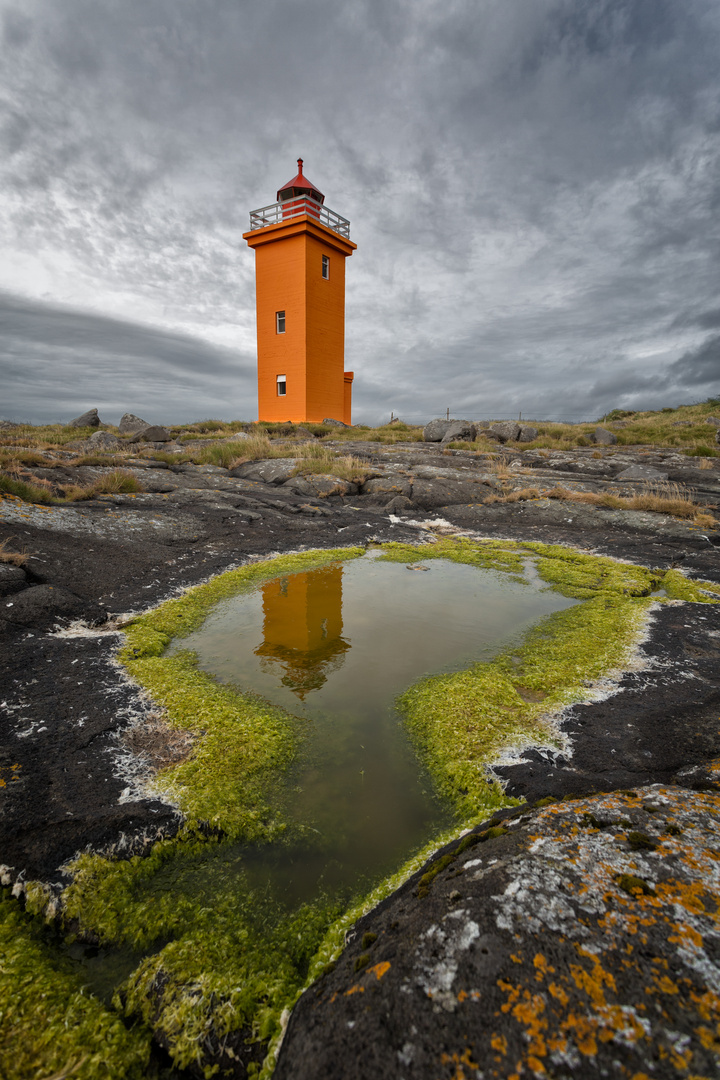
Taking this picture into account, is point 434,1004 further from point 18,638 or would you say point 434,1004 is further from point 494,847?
point 18,638

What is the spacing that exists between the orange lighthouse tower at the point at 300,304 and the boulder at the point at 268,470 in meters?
13.0

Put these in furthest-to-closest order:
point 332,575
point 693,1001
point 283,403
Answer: point 283,403
point 332,575
point 693,1001

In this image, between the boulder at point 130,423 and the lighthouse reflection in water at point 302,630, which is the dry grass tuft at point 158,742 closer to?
the lighthouse reflection in water at point 302,630

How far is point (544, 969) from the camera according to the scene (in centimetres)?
139

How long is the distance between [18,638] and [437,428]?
2501 centimetres

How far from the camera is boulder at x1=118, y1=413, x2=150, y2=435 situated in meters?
28.6

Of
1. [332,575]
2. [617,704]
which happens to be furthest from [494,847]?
[332,575]

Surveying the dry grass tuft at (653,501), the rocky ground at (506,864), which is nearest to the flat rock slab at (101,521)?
the rocky ground at (506,864)

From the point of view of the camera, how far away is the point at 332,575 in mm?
7566

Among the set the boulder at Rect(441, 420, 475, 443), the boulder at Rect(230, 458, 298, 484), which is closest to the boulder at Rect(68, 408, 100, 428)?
the boulder at Rect(230, 458, 298, 484)

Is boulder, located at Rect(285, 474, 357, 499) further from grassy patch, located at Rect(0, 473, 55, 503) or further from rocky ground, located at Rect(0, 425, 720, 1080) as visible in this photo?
rocky ground, located at Rect(0, 425, 720, 1080)

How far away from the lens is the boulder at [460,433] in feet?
84.3

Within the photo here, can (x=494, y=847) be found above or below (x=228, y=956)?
above

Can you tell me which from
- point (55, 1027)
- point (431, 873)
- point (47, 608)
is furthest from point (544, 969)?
point (47, 608)
